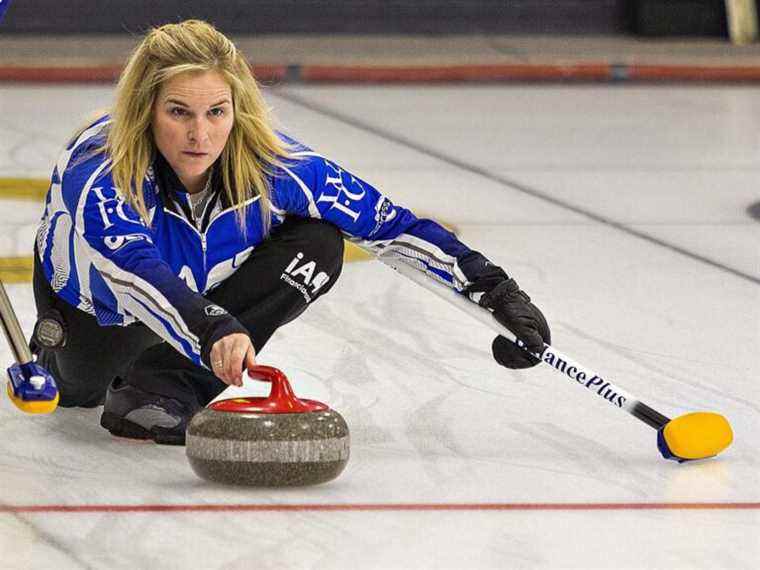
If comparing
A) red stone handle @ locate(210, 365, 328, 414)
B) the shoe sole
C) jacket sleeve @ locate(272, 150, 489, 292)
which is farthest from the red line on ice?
jacket sleeve @ locate(272, 150, 489, 292)

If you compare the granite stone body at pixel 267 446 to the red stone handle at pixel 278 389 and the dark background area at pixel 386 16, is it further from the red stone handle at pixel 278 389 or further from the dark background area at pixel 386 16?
the dark background area at pixel 386 16

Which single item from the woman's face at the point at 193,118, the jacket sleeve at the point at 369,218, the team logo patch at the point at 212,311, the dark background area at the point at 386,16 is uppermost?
the woman's face at the point at 193,118

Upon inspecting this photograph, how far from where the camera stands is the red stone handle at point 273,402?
10.4ft

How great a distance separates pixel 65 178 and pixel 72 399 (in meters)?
0.59

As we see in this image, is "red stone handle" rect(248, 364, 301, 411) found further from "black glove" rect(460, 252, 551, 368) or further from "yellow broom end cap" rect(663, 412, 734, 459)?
"yellow broom end cap" rect(663, 412, 734, 459)

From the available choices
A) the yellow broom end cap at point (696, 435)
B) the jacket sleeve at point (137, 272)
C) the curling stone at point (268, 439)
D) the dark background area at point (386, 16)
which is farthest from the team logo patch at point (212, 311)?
the dark background area at point (386, 16)

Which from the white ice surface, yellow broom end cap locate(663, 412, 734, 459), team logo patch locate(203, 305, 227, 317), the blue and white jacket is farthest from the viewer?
yellow broom end cap locate(663, 412, 734, 459)

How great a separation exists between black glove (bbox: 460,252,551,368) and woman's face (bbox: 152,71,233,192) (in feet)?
1.83

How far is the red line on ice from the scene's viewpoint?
3148 mm

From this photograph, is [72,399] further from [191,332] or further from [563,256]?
[563,256]

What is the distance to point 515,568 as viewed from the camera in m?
2.88

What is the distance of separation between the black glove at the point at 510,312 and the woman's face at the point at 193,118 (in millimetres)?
559

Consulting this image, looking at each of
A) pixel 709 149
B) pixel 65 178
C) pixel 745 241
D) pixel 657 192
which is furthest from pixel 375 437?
pixel 709 149

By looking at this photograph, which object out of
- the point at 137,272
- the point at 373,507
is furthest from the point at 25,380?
the point at 373,507
